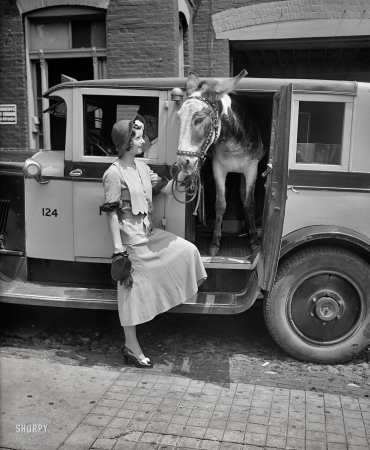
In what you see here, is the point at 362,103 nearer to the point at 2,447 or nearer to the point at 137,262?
the point at 137,262

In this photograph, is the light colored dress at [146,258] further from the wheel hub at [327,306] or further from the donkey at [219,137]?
the wheel hub at [327,306]

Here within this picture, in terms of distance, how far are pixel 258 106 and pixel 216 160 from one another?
35.4 inches

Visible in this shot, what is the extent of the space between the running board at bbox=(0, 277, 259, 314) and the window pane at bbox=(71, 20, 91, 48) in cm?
654

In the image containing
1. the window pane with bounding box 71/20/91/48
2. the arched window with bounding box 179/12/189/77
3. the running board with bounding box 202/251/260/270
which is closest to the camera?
the running board with bounding box 202/251/260/270

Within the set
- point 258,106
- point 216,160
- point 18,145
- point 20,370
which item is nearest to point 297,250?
point 216,160

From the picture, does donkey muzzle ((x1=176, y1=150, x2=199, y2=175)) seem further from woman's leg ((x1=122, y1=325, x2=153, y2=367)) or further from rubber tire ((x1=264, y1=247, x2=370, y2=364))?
woman's leg ((x1=122, y1=325, x2=153, y2=367))

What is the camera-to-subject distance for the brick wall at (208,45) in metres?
10.8

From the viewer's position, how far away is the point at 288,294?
15.2 ft

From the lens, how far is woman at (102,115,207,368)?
430cm

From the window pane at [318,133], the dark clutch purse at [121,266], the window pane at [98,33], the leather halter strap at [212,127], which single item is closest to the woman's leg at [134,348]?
the dark clutch purse at [121,266]

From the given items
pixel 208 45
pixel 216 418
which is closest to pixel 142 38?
pixel 208 45

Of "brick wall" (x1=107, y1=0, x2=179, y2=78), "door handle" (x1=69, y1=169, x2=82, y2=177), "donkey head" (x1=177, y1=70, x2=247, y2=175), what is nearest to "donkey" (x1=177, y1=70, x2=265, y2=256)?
"donkey head" (x1=177, y1=70, x2=247, y2=175)

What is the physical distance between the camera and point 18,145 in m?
10.2

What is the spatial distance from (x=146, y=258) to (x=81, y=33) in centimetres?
725
